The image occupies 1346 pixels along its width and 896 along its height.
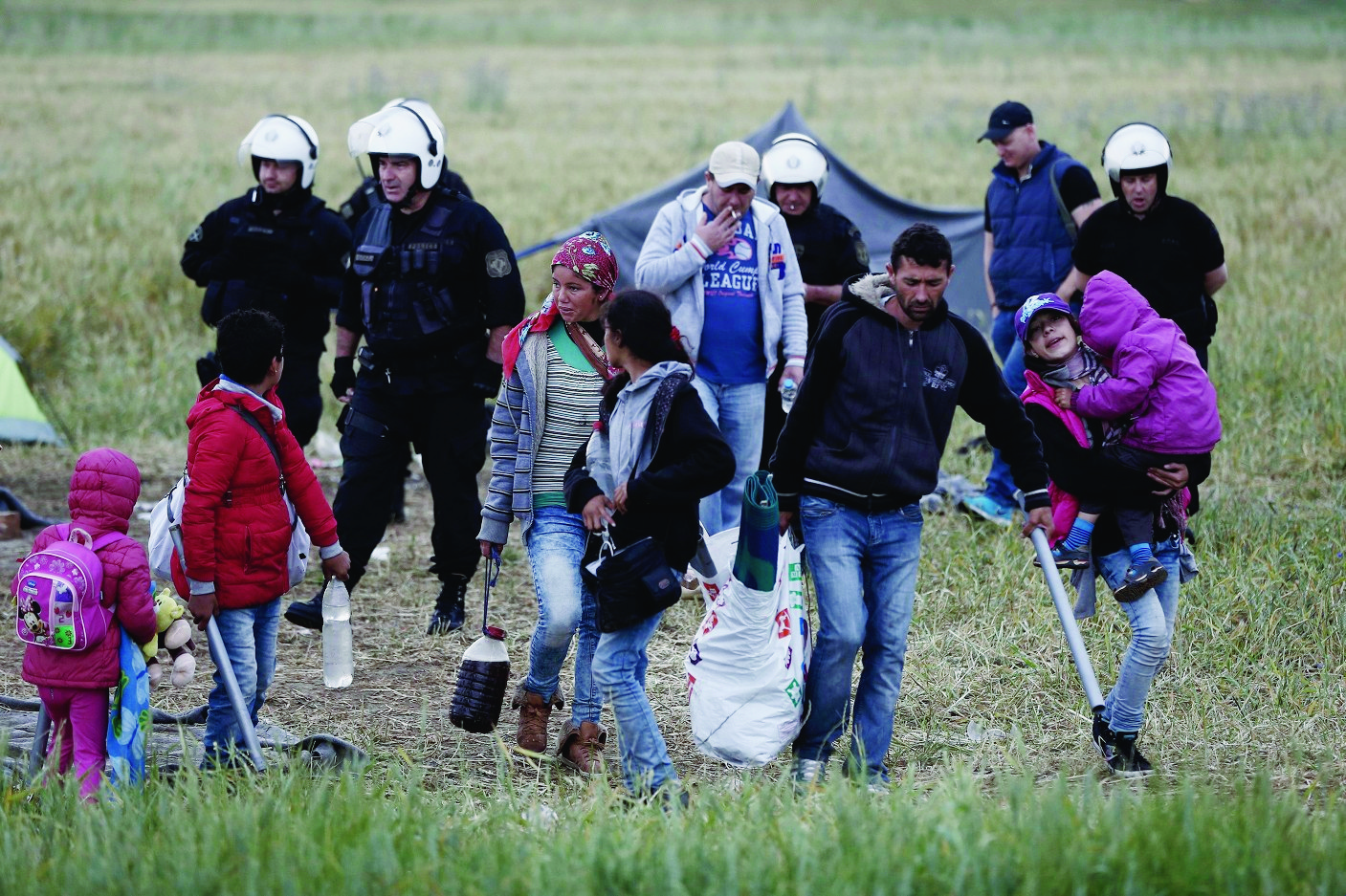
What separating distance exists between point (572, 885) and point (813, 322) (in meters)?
4.63

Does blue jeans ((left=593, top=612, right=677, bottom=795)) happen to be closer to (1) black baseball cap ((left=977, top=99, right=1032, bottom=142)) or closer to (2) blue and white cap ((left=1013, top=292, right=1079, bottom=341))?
(2) blue and white cap ((left=1013, top=292, right=1079, bottom=341))

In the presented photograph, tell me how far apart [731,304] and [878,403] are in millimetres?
1982

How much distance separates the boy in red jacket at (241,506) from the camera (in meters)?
4.81

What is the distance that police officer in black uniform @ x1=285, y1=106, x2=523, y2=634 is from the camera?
21.5 ft

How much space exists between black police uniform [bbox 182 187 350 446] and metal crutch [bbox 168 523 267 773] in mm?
2436

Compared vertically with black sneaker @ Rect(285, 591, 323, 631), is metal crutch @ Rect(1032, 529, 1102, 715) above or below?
above

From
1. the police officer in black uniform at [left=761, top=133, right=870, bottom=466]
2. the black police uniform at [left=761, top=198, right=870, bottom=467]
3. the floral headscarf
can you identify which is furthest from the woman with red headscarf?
the black police uniform at [left=761, top=198, right=870, bottom=467]

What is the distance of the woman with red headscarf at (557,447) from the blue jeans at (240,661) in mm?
770

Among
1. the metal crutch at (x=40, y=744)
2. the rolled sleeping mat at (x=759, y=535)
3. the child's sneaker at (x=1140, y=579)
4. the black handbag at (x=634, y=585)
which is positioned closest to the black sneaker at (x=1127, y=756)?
the child's sneaker at (x=1140, y=579)

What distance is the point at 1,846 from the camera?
13.3ft

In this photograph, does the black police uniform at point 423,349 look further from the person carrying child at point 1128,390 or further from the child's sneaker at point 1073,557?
the child's sneaker at point 1073,557

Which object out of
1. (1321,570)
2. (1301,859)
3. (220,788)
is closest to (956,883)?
(1301,859)

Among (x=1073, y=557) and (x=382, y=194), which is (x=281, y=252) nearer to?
(x=382, y=194)

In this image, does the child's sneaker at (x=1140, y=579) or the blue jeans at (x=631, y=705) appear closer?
the blue jeans at (x=631, y=705)
